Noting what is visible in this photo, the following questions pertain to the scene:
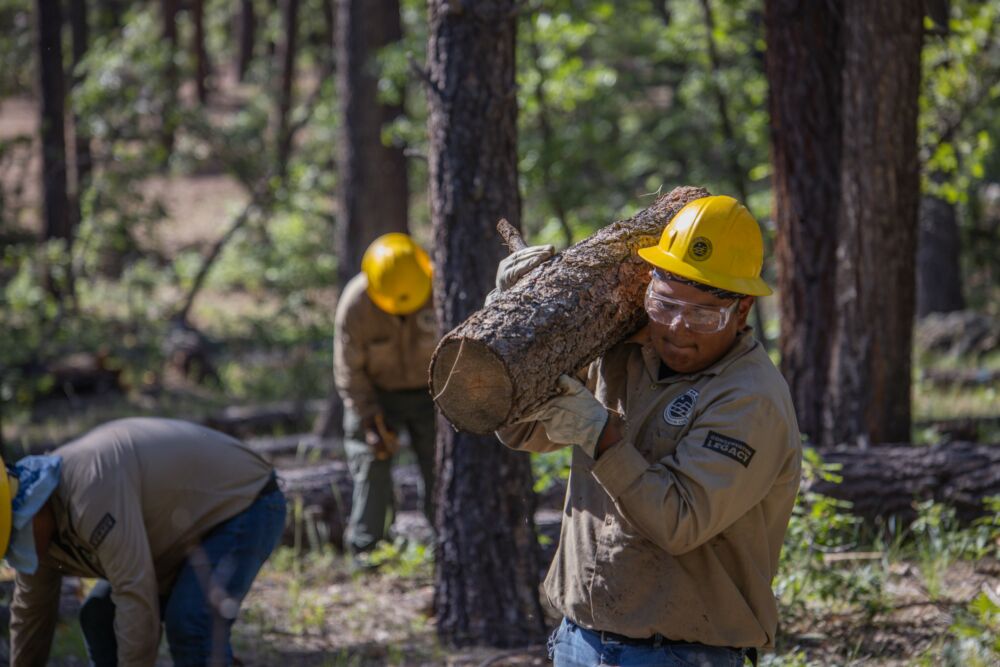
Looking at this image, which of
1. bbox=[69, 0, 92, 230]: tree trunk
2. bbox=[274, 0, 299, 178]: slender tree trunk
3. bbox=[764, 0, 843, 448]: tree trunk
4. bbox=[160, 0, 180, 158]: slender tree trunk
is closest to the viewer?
bbox=[764, 0, 843, 448]: tree trunk

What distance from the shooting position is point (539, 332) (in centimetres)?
299

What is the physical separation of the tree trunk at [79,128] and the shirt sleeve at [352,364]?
857cm

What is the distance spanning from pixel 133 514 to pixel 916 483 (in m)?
4.39

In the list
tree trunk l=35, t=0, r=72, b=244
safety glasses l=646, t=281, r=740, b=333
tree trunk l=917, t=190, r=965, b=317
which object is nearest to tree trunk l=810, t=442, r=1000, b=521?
safety glasses l=646, t=281, r=740, b=333

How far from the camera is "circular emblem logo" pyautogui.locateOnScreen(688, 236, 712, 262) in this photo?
9.59 ft

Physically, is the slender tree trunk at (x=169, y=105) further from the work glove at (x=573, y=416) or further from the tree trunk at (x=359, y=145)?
the work glove at (x=573, y=416)

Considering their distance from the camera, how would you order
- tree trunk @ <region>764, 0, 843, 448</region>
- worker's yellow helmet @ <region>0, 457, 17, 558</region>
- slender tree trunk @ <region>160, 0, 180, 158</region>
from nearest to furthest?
worker's yellow helmet @ <region>0, 457, 17, 558</region>, tree trunk @ <region>764, 0, 843, 448</region>, slender tree trunk @ <region>160, 0, 180, 158</region>

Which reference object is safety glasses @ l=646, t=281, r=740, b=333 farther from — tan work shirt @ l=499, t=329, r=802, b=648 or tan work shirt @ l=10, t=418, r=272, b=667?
tan work shirt @ l=10, t=418, r=272, b=667

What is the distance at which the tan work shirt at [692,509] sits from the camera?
271cm

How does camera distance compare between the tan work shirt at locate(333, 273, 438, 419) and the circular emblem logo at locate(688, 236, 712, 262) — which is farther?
the tan work shirt at locate(333, 273, 438, 419)

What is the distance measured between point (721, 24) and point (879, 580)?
25.0ft

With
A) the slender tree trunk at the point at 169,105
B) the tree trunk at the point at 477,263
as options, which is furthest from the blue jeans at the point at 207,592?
the slender tree trunk at the point at 169,105

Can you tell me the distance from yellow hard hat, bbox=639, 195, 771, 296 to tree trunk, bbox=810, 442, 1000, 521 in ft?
11.5

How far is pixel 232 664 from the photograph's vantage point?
4.50 m
